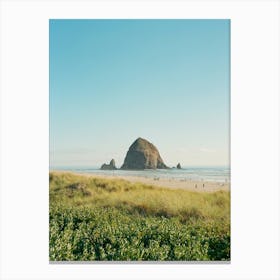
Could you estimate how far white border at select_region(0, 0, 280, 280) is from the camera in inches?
139

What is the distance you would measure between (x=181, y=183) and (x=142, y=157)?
392 mm

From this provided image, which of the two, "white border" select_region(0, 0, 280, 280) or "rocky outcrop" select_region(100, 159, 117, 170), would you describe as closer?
"white border" select_region(0, 0, 280, 280)

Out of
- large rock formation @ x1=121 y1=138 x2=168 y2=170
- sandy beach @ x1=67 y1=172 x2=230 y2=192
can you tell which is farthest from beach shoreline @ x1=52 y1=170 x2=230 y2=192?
large rock formation @ x1=121 y1=138 x2=168 y2=170

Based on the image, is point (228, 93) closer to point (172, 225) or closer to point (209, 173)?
point (209, 173)

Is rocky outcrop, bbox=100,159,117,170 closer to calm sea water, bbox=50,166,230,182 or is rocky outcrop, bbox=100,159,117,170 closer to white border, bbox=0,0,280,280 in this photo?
calm sea water, bbox=50,166,230,182

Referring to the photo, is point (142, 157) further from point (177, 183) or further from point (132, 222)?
point (132, 222)

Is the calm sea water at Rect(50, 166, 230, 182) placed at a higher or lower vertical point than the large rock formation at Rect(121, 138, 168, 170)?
lower

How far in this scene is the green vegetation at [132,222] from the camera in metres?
3.56
